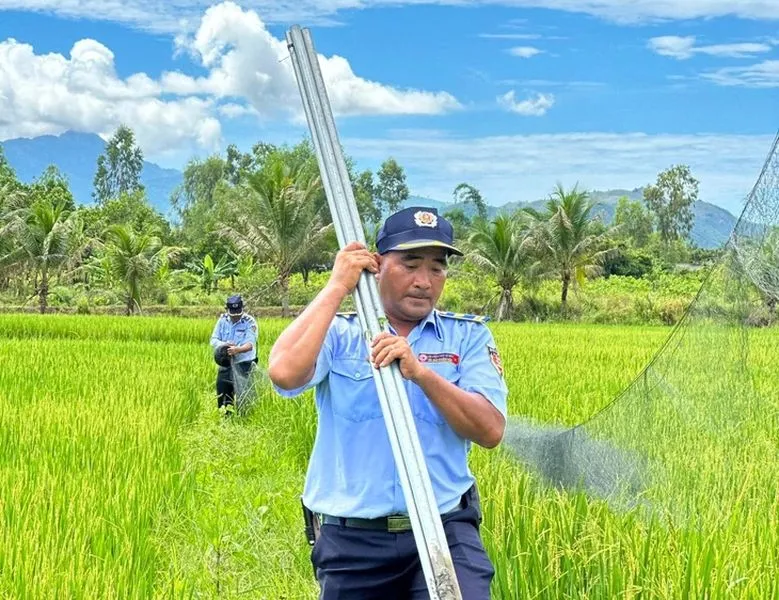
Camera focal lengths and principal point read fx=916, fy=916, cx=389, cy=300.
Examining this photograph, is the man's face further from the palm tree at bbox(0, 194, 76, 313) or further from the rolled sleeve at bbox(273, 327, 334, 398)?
the palm tree at bbox(0, 194, 76, 313)

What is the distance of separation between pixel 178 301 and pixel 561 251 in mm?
12744

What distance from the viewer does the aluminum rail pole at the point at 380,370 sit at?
4.93 feet

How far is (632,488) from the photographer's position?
3092 millimetres

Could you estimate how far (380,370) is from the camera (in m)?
1.64

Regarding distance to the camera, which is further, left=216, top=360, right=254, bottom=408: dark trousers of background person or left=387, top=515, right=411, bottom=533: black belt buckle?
left=216, top=360, right=254, bottom=408: dark trousers of background person

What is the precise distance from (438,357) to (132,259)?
2514cm

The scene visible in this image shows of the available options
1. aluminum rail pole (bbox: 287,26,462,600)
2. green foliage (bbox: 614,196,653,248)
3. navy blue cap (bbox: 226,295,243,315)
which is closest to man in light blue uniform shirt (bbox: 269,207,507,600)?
aluminum rail pole (bbox: 287,26,462,600)

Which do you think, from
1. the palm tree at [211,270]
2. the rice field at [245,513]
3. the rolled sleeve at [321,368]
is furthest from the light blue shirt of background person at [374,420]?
the palm tree at [211,270]

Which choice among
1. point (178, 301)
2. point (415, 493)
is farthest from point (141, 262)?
point (415, 493)

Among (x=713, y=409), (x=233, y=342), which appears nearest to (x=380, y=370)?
(x=713, y=409)

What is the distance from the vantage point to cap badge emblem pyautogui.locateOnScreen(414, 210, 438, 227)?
1.93m

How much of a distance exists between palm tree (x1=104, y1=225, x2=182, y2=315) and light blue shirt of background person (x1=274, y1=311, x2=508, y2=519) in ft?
81.7

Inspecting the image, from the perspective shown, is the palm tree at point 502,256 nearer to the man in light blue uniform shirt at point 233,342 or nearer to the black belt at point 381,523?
the man in light blue uniform shirt at point 233,342

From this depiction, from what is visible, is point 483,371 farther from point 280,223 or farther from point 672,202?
point 672,202
